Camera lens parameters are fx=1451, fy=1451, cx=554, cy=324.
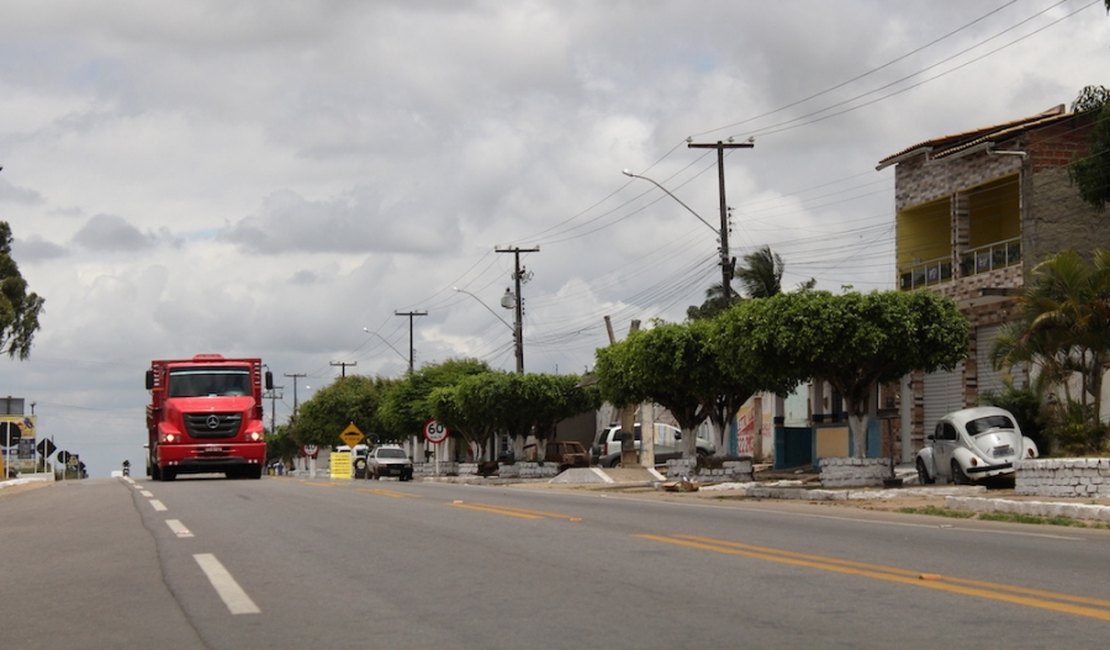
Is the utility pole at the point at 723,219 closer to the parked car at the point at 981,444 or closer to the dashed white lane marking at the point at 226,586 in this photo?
the parked car at the point at 981,444

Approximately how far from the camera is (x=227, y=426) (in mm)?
38344

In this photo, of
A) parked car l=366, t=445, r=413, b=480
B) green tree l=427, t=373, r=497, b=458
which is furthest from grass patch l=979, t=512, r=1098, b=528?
parked car l=366, t=445, r=413, b=480

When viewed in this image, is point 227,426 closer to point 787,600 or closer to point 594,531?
point 594,531

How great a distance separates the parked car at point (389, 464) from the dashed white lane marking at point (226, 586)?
45.1 m

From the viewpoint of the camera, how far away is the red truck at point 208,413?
125 ft

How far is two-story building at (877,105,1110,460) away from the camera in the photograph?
3741 cm

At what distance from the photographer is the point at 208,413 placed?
3816 centimetres

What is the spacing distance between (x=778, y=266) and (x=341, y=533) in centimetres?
3942

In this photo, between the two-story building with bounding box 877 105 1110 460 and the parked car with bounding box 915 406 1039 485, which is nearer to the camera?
the parked car with bounding box 915 406 1039 485

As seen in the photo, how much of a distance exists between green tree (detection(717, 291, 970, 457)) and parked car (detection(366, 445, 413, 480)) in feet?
95.5

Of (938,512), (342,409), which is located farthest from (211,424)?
(342,409)

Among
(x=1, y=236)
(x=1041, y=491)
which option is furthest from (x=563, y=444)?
(x=1041, y=491)

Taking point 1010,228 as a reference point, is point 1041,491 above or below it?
below

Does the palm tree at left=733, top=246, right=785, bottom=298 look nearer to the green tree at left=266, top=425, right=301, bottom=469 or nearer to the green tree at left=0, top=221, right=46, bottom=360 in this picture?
the green tree at left=0, top=221, right=46, bottom=360
